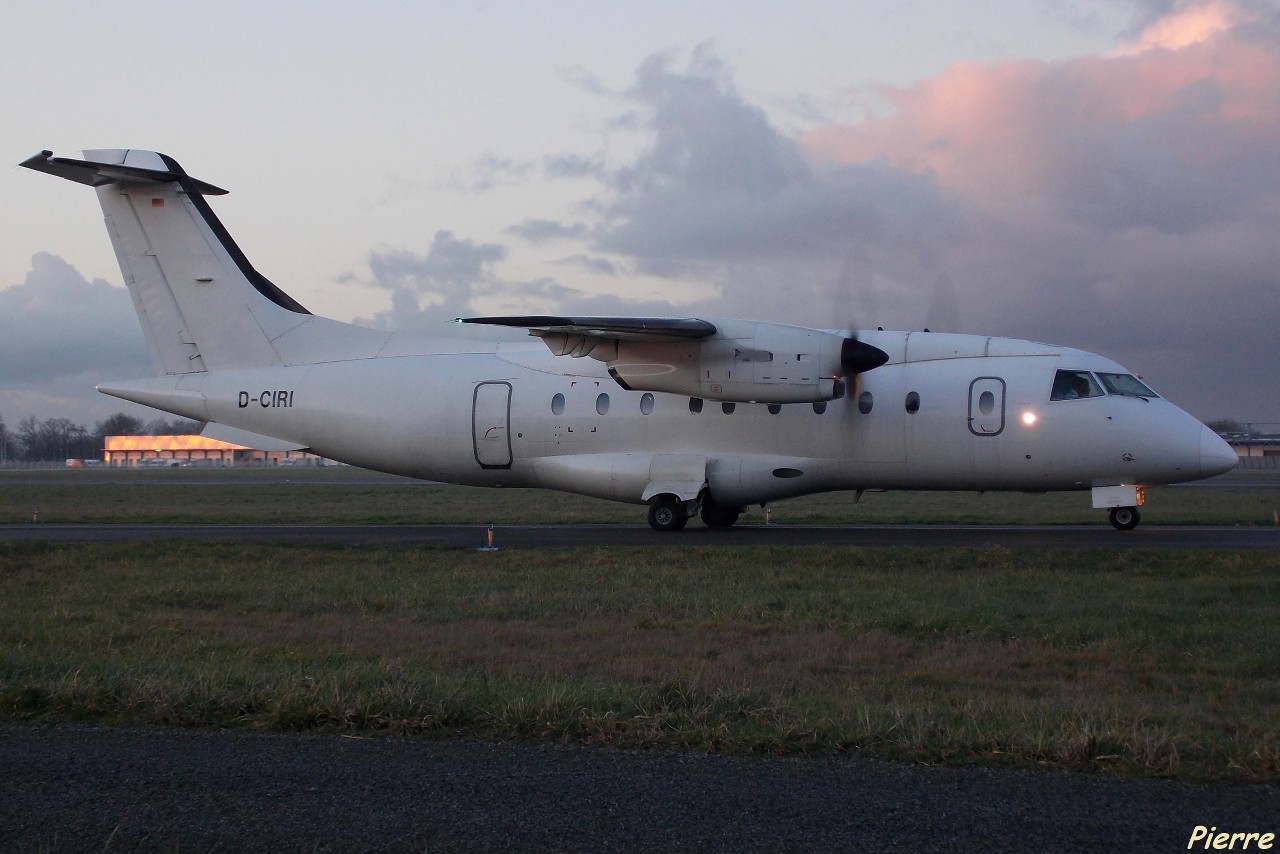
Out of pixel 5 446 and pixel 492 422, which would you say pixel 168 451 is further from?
pixel 492 422

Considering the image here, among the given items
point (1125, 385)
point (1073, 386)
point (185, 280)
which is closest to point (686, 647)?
point (1073, 386)

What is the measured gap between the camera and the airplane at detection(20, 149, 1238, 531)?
21.0m

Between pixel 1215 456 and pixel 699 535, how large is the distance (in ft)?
33.5

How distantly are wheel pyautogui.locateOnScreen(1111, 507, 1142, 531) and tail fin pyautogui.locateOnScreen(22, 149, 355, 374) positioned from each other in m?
18.8

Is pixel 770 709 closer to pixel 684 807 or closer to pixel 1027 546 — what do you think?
pixel 684 807

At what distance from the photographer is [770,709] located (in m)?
7.22

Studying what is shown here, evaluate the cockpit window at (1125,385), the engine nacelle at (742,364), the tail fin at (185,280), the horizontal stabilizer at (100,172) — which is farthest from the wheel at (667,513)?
the horizontal stabilizer at (100,172)

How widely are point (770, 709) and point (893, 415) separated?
15.2 metres

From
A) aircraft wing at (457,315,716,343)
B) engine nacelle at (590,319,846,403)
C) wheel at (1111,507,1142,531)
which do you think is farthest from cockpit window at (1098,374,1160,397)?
aircraft wing at (457,315,716,343)

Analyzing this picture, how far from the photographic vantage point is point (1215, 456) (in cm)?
2044

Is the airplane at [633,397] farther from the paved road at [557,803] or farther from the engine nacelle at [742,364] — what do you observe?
the paved road at [557,803]

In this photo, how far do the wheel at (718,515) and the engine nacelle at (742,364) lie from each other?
339 cm

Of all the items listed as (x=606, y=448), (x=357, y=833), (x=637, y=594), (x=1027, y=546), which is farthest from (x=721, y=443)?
(x=357, y=833)

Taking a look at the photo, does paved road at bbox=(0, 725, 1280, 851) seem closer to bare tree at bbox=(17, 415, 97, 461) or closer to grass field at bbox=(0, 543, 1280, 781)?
grass field at bbox=(0, 543, 1280, 781)
